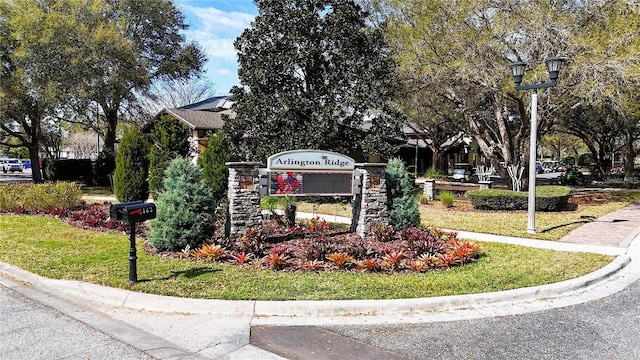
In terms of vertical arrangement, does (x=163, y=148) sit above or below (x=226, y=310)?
above

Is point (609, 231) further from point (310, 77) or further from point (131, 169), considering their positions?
point (131, 169)

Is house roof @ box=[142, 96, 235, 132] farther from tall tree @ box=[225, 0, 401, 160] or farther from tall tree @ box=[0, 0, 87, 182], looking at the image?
tall tree @ box=[225, 0, 401, 160]

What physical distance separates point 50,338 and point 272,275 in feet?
9.49

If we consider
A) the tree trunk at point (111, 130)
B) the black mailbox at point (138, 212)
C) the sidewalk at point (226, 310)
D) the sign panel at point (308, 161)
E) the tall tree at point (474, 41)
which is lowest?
the sidewalk at point (226, 310)

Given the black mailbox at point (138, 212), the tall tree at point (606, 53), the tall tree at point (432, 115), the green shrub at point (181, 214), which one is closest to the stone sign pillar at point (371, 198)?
the green shrub at point (181, 214)

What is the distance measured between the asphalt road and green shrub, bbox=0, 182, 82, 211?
903 cm

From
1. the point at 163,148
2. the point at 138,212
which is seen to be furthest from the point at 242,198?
the point at 163,148

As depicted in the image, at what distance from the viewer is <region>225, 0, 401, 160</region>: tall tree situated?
16828mm

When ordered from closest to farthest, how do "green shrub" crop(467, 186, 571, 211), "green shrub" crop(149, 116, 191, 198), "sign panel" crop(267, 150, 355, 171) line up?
"sign panel" crop(267, 150, 355, 171), "green shrub" crop(149, 116, 191, 198), "green shrub" crop(467, 186, 571, 211)

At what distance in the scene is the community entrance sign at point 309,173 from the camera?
869 cm

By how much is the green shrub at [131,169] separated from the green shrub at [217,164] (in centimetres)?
206

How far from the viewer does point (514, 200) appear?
→ 15.5 m

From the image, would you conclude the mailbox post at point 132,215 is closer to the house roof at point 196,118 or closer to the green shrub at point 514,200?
the green shrub at point 514,200

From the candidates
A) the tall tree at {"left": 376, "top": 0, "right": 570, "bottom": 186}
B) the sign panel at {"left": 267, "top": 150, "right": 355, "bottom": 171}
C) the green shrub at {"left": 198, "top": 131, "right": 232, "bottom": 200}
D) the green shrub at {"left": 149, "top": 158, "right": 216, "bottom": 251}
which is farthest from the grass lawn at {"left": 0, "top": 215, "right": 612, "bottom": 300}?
the tall tree at {"left": 376, "top": 0, "right": 570, "bottom": 186}
